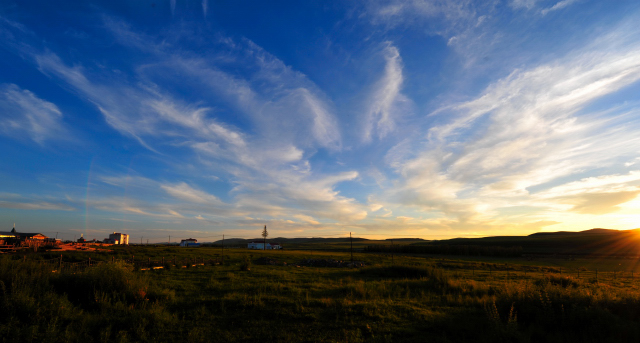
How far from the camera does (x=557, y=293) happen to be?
13125 millimetres

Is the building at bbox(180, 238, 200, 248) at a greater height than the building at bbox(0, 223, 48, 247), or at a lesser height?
lesser

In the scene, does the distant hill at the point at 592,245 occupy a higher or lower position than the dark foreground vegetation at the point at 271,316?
lower

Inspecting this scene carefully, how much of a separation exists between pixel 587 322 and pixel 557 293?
2623 millimetres

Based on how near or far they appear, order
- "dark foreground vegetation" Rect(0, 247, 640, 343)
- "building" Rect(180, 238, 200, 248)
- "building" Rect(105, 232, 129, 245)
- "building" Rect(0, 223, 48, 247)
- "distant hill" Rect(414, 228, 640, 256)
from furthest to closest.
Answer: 1. "building" Rect(180, 238, 200, 248)
2. "building" Rect(105, 232, 129, 245)
3. "distant hill" Rect(414, 228, 640, 256)
4. "building" Rect(0, 223, 48, 247)
5. "dark foreground vegetation" Rect(0, 247, 640, 343)

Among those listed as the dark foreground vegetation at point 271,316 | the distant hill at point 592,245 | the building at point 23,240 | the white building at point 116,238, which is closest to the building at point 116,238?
the white building at point 116,238

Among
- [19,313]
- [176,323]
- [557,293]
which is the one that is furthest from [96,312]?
[557,293]

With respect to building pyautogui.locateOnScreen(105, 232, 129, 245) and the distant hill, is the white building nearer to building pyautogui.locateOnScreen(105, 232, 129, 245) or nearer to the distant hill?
building pyautogui.locateOnScreen(105, 232, 129, 245)

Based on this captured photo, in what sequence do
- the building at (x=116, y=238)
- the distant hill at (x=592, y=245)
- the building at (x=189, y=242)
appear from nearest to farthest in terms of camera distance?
the distant hill at (x=592, y=245) < the building at (x=116, y=238) < the building at (x=189, y=242)

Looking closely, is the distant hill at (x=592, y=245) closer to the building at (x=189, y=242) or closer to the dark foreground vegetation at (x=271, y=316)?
the dark foreground vegetation at (x=271, y=316)

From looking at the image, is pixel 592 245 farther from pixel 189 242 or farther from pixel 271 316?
pixel 189 242

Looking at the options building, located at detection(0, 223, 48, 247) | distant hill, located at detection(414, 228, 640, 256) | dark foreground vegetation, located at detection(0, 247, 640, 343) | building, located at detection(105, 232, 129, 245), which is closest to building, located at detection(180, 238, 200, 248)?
building, located at detection(105, 232, 129, 245)

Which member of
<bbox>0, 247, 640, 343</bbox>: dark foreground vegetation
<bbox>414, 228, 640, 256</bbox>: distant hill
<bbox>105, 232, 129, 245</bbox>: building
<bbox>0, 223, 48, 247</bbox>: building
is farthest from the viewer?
<bbox>105, 232, 129, 245</bbox>: building

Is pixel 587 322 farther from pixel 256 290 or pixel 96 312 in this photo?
pixel 96 312

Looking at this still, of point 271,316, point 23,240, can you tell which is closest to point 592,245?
point 271,316
